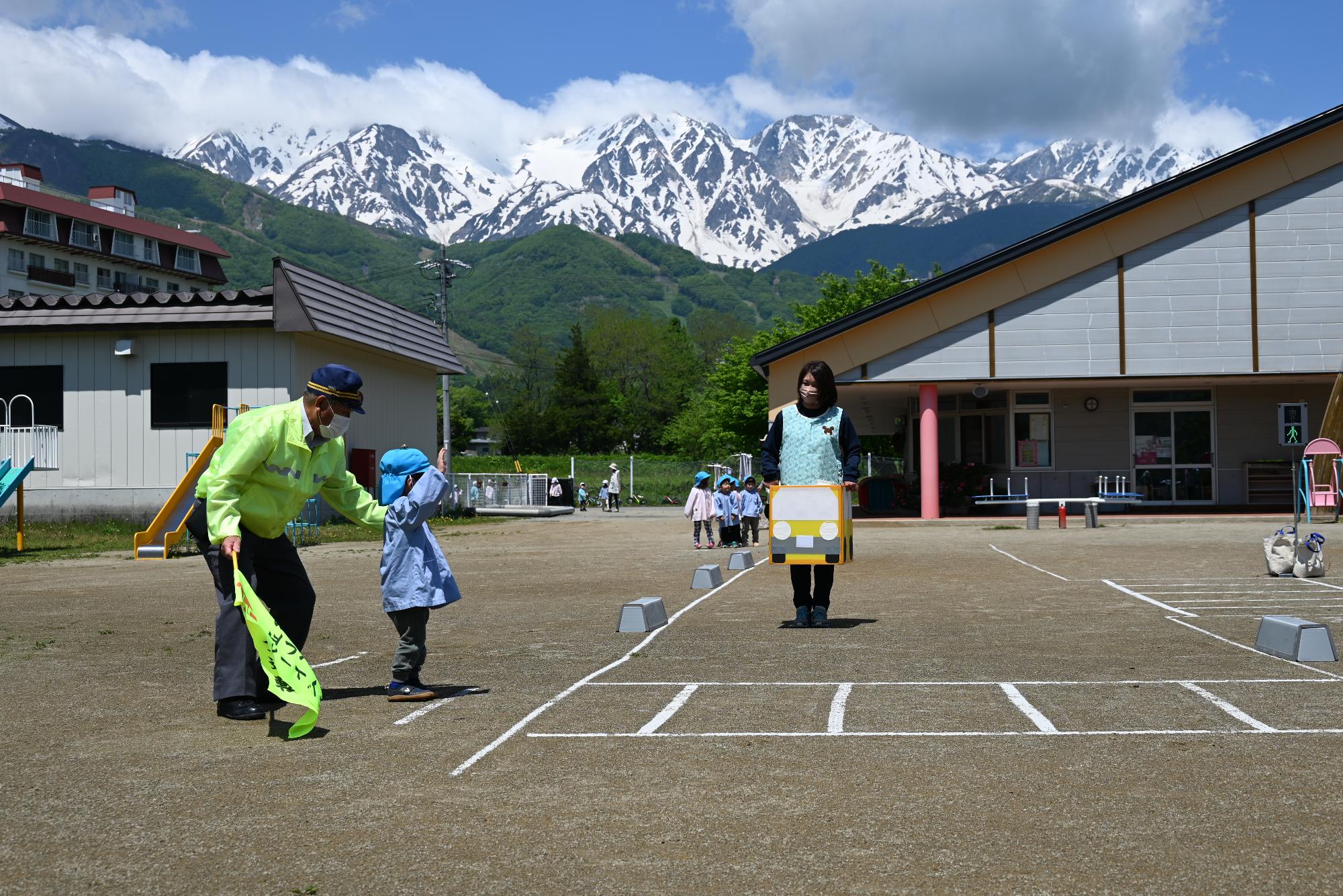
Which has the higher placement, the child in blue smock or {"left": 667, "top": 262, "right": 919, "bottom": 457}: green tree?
{"left": 667, "top": 262, "right": 919, "bottom": 457}: green tree

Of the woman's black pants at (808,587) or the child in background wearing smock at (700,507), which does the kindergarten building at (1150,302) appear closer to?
the child in background wearing smock at (700,507)

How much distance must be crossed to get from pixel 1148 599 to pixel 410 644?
7862 mm

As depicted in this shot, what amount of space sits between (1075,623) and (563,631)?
4115mm

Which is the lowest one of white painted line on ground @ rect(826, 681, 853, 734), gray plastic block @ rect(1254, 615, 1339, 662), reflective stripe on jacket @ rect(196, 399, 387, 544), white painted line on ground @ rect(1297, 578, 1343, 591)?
white painted line on ground @ rect(826, 681, 853, 734)

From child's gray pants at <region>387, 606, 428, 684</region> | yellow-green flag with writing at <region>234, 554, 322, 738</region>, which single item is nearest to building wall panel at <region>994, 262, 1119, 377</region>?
child's gray pants at <region>387, 606, 428, 684</region>

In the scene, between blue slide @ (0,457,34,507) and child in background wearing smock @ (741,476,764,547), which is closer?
blue slide @ (0,457,34,507)

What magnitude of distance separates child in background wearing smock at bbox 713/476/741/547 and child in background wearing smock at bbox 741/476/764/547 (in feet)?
1.06

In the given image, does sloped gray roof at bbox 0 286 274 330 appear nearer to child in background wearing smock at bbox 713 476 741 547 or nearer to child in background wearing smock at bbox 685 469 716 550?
child in background wearing smock at bbox 685 469 716 550

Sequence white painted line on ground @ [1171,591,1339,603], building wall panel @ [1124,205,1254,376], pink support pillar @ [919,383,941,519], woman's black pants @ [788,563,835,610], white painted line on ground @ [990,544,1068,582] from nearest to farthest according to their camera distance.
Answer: woman's black pants @ [788,563,835,610] → white painted line on ground @ [1171,591,1339,603] → white painted line on ground @ [990,544,1068,582] → building wall panel @ [1124,205,1254,376] → pink support pillar @ [919,383,941,519]

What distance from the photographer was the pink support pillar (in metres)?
29.5

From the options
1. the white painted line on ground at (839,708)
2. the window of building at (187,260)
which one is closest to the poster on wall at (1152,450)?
the white painted line on ground at (839,708)

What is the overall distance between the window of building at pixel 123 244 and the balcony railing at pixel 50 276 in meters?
5.14

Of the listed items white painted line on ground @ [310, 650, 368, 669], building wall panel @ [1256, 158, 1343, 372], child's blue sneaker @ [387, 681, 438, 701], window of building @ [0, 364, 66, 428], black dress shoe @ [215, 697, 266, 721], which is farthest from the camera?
building wall panel @ [1256, 158, 1343, 372]

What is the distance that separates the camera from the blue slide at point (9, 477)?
2192 centimetres
